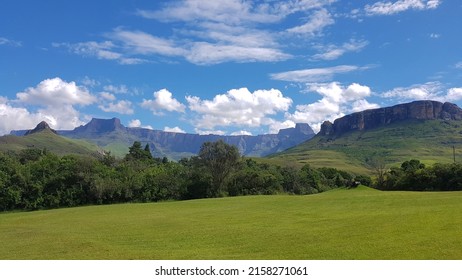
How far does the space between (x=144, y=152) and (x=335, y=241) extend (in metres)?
137

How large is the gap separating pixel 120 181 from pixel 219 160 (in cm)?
2323

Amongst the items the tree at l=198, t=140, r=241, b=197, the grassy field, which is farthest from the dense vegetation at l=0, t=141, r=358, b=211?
the grassy field

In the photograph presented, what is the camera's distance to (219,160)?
309ft

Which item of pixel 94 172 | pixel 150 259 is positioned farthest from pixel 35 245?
pixel 94 172

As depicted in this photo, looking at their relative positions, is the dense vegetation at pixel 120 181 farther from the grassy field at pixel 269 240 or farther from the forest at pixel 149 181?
the grassy field at pixel 269 240

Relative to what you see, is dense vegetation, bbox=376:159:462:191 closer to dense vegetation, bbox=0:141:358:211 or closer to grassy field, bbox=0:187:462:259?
dense vegetation, bbox=0:141:358:211

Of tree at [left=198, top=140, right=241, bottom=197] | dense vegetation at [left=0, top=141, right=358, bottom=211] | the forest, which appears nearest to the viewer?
the forest

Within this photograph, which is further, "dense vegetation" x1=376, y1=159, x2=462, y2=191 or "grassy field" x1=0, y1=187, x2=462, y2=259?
"dense vegetation" x1=376, y1=159, x2=462, y2=191

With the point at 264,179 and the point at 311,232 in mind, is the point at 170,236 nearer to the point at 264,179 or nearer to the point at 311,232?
the point at 311,232

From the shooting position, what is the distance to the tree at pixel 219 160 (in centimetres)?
9344

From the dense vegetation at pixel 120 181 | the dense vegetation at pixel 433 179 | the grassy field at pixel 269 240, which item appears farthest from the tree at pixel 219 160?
the grassy field at pixel 269 240

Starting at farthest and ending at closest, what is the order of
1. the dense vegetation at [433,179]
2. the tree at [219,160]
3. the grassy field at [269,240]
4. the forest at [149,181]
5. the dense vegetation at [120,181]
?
the tree at [219,160], the dense vegetation at [120,181], the forest at [149,181], the dense vegetation at [433,179], the grassy field at [269,240]

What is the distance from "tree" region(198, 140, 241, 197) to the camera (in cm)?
9344

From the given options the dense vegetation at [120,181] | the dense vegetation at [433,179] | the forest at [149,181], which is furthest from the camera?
the dense vegetation at [120,181]
